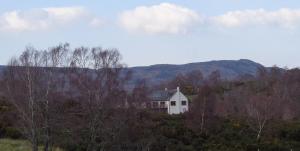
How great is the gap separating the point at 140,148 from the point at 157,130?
6.09 metres

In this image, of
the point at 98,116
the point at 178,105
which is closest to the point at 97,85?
the point at 98,116

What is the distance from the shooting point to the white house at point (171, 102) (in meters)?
71.9

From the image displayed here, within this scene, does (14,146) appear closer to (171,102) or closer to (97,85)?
(97,85)

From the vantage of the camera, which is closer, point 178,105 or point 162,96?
point 178,105

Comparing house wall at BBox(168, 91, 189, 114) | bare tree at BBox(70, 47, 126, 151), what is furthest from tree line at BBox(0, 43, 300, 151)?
house wall at BBox(168, 91, 189, 114)

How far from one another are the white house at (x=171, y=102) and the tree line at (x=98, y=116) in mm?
18994

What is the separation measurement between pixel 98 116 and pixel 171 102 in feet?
113

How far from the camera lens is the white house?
7194 centimetres

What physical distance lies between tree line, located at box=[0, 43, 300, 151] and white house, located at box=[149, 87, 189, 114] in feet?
62.3

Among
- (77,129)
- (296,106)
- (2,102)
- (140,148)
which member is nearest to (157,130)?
(140,148)

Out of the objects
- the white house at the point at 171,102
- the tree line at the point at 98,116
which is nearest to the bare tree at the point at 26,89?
the tree line at the point at 98,116

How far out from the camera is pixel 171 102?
73062 millimetres

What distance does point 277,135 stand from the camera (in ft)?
164

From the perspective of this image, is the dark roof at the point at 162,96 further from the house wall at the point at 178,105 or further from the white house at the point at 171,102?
the house wall at the point at 178,105
